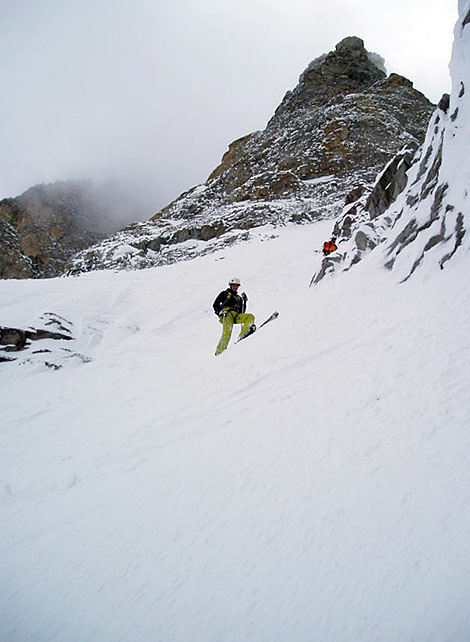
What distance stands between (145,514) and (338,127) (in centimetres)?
4392

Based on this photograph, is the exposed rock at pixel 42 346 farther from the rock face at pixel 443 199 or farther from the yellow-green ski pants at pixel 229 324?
the rock face at pixel 443 199

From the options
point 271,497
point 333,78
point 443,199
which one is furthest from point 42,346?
point 333,78

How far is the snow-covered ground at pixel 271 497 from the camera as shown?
143cm

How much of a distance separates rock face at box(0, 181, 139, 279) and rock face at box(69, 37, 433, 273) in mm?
30823

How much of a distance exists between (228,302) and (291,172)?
106ft

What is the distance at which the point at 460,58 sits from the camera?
5.61 meters

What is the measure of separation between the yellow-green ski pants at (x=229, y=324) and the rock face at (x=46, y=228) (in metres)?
54.5

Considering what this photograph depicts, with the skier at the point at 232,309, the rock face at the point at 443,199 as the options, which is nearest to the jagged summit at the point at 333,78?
the rock face at the point at 443,199

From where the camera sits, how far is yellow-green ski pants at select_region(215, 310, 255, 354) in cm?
617

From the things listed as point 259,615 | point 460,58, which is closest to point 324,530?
point 259,615

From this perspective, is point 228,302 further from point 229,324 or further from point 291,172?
point 291,172

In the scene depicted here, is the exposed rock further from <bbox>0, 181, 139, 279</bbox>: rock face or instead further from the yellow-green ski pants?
<bbox>0, 181, 139, 279</bbox>: rock face

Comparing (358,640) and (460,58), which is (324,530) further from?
(460,58)

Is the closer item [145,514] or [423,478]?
[423,478]
